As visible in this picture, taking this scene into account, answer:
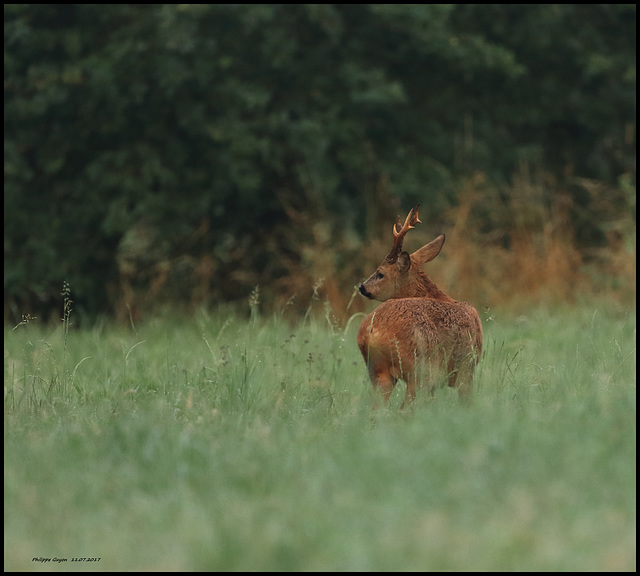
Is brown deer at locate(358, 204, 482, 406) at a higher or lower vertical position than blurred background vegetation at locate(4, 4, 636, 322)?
lower

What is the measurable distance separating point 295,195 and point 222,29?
234 cm

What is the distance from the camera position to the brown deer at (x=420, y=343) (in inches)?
218

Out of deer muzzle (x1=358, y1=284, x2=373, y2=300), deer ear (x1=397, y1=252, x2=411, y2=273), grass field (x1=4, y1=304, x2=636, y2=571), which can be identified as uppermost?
deer ear (x1=397, y1=252, x2=411, y2=273)

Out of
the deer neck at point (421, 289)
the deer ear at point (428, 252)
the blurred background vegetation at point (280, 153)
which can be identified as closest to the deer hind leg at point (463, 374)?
the deer neck at point (421, 289)

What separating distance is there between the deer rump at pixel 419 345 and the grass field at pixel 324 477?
16cm

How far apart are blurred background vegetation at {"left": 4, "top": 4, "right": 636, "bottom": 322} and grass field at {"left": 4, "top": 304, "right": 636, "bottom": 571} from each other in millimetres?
6154

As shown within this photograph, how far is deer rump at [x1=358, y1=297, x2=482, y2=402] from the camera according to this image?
18.1ft

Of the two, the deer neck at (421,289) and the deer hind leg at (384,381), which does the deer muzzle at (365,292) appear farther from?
the deer hind leg at (384,381)

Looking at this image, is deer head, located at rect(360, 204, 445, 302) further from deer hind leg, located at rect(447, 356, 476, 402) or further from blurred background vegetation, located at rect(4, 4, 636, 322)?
blurred background vegetation, located at rect(4, 4, 636, 322)

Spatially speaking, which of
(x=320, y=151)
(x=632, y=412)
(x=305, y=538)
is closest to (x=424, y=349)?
(x=632, y=412)

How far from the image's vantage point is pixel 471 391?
18.9ft

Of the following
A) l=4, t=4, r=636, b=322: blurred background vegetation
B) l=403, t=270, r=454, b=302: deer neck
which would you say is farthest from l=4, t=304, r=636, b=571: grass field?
l=4, t=4, r=636, b=322: blurred background vegetation

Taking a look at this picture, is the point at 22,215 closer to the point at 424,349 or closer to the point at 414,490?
the point at 424,349

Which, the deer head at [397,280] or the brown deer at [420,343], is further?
the deer head at [397,280]
